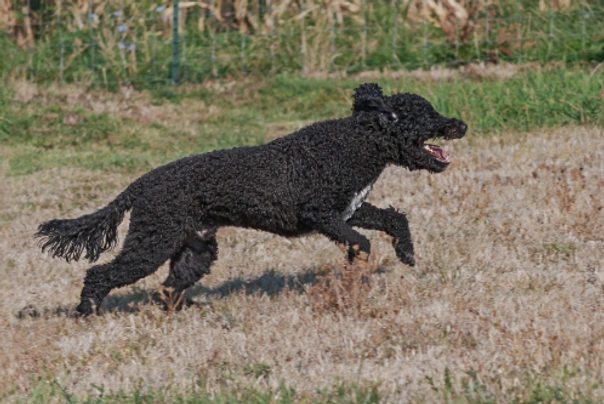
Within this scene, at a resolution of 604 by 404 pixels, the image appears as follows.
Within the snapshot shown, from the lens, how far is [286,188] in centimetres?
584

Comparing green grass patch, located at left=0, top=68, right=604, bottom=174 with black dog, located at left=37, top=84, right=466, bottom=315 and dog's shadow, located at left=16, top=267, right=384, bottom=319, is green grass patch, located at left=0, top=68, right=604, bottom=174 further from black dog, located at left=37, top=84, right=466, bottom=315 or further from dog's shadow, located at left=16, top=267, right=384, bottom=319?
black dog, located at left=37, top=84, right=466, bottom=315

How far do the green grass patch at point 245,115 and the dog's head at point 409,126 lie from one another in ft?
12.9

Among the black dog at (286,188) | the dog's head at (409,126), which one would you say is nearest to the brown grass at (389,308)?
the black dog at (286,188)

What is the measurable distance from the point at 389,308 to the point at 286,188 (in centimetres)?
90

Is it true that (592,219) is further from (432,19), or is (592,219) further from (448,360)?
(432,19)

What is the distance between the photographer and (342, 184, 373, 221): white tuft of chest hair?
5918 millimetres

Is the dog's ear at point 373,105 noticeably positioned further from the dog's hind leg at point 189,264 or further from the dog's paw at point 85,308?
the dog's paw at point 85,308

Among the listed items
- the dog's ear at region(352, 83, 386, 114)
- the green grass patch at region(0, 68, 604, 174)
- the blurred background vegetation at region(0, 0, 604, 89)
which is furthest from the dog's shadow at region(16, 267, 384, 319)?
the blurred background vegetation at region(0, 0, 604, 89)

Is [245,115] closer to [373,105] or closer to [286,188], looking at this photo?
[373,105]

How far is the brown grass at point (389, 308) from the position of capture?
473cm

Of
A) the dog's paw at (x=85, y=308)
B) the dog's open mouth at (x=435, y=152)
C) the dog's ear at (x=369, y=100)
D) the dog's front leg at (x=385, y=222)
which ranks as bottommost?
the dog's paw at (x=85, y=308)

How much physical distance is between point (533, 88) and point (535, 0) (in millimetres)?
4095

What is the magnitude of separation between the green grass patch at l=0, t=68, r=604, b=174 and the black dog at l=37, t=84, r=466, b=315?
13.0 ft

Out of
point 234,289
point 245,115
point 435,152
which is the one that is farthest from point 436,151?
point 245,115
